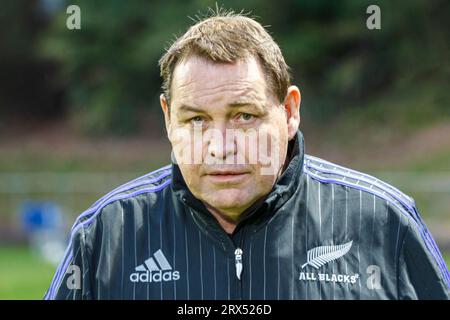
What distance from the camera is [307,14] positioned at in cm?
2830

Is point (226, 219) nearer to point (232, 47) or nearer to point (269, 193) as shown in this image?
A: point (269, 193)

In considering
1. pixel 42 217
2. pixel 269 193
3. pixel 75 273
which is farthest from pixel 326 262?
pixel 42 217

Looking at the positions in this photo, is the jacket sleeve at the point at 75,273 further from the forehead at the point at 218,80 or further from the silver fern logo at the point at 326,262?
the silver fern logo at the point at 326,262

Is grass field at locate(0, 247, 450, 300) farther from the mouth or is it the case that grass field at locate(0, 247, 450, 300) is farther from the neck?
the mouth

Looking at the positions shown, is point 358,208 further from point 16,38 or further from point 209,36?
point 16,38

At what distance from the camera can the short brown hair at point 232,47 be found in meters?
3.31

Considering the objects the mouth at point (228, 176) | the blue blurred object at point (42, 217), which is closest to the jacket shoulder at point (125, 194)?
the mouth at point (228, 176)

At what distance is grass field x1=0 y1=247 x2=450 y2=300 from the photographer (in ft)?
40.9

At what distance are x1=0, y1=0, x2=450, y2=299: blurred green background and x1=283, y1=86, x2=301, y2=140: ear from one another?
15.8 metres

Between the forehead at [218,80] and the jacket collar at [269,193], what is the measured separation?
303 mm

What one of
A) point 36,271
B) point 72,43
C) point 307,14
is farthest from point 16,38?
point 36,271

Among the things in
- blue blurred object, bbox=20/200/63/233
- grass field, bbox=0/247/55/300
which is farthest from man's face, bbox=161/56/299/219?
blue blurred object, bbox=20/200/63/233

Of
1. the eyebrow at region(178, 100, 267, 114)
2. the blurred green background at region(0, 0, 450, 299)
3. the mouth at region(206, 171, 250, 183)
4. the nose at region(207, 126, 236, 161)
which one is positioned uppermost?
the blurred green background at region(0, 0, 450, 299)

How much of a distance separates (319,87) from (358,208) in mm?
25642
